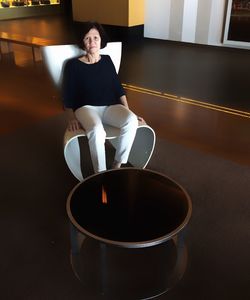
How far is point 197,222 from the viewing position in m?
1.94

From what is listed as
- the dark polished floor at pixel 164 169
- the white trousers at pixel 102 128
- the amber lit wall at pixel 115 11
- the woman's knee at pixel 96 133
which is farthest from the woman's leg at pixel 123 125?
the amber lit wall at pixel 115 11

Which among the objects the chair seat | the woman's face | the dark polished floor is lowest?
the dark polished floor

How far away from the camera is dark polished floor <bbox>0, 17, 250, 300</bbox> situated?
1.61 meters

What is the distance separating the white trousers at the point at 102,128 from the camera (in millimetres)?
2117

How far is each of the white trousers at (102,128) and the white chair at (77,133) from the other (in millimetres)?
56

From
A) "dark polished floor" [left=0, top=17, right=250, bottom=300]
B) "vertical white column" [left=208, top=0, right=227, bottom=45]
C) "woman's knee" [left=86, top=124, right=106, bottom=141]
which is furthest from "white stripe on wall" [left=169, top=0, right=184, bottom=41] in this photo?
"woman's knee" [left=86, top=124, right=106, bottom=141]

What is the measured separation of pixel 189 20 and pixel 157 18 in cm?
70

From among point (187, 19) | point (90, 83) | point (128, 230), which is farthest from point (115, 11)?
point (128, 230)

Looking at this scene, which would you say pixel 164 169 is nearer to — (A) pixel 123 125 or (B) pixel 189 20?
(A) pixel 123 125

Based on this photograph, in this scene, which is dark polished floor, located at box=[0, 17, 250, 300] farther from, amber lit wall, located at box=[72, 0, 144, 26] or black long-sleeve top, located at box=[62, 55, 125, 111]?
amber lit wall, located at box=[72, 0, 144, 26]

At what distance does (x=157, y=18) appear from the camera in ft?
21.2

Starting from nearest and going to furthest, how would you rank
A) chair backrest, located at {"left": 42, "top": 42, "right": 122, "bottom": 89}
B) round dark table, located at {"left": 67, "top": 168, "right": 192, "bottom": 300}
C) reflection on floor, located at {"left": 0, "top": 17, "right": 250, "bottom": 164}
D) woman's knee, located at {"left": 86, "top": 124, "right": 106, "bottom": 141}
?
round dark table, located at {"left": 67, "top": 168, "right": 192, "bottom": 300} < woman's knee, located at {"left": 86, "top": 124, "right": 106, "bottom": 141} < chair backrest, located at {"left": 42, "top": 42, "right": 122, "bottom": 89} < reflection on floor, located at {"left": 0, "top": 17, "right": 250, "bottom": 164}

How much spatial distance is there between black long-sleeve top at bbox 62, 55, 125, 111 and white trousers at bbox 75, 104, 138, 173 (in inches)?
2.9

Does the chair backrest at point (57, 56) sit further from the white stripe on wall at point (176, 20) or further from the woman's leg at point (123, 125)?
the white stripe on wall at point (176, 20)
